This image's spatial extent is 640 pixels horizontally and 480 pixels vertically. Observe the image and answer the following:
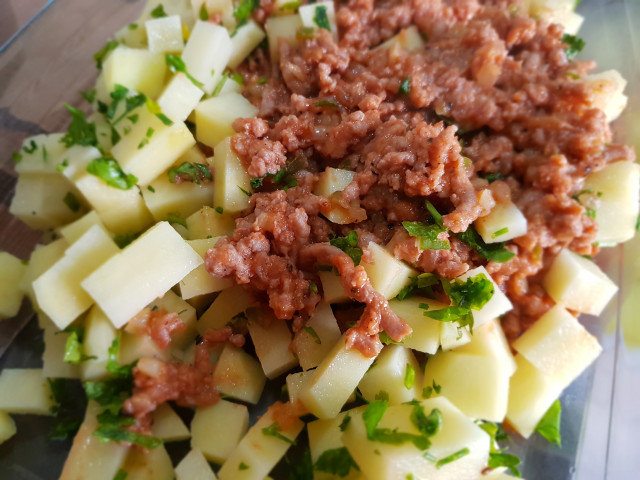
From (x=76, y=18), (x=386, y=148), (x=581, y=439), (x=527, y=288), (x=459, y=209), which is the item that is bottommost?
(x=581, y=439)

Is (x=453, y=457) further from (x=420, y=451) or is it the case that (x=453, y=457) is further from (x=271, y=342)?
(x=271, y=342)

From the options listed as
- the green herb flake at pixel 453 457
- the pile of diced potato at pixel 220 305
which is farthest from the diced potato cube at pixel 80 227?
the green herb flake at pixel 453 457

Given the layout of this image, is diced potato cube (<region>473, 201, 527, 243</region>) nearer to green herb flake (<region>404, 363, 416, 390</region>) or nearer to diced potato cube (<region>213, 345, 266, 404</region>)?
green herb flake (<region>404, 363, 416, 390</region>)

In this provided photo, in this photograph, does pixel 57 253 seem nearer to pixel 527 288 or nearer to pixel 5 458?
pixel 5 458

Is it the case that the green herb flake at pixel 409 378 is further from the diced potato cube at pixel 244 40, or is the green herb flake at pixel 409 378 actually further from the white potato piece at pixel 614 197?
the diced potato cube at pixel 244 40

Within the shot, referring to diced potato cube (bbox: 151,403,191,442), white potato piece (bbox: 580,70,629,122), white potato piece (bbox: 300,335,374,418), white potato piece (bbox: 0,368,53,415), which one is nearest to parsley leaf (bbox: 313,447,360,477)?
white potato piece (bbox: 300,335,374,418)

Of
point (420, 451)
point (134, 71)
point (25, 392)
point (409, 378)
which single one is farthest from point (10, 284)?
point (420, 451)

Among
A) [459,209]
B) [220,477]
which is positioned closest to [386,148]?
[459,209]
